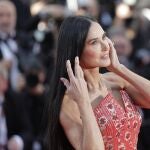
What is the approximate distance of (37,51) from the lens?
9523 mm

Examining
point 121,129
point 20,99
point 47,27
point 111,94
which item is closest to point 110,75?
point 111,94

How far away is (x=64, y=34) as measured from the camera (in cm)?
457

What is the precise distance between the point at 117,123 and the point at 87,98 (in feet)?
1.09

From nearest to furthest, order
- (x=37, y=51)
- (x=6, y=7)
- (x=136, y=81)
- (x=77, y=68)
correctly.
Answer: (x=77, y=68) → (x=136, y=81) → (x=6, y=7) → (x=37, y=51)

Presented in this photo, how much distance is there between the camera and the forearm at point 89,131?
4.32 meters

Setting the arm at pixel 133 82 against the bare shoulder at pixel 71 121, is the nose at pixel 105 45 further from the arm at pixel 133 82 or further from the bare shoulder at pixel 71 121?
the bare shoulder at pixel 71 121

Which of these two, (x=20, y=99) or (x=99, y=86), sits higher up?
(x=99, y=86)

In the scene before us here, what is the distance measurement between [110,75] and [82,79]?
1.95 ft

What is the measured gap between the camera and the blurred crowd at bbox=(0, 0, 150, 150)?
25.5 feet

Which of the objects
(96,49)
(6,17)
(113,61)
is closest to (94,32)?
(96,49)

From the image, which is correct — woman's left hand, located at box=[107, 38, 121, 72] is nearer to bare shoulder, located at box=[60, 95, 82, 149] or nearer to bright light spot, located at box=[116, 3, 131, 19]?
bare shoulder, located at box=[60, 95, 82, 149]

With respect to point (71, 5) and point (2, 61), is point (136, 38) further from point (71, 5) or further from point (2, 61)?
point (2, 61)

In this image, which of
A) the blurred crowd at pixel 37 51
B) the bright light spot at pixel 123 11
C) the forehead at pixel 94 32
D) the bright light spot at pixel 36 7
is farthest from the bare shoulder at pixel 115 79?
the bright light spot at pixel 123 11

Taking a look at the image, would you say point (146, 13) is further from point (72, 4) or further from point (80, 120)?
point (80, 120)
